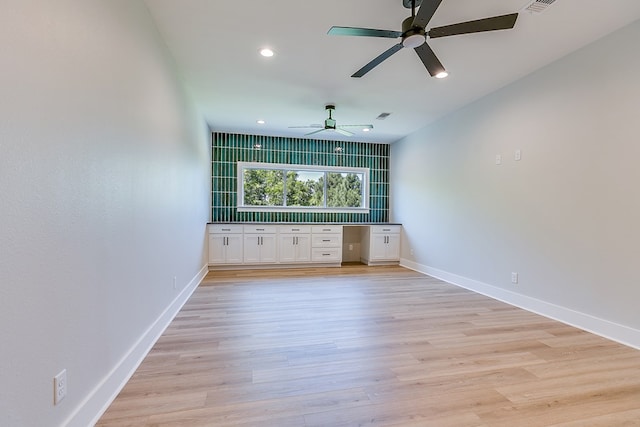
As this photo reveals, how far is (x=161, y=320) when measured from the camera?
2568 mm

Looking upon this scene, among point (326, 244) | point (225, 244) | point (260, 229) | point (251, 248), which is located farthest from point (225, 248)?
point (326, 244)

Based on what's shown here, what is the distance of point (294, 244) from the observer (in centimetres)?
566

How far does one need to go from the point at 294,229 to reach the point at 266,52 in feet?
11.1

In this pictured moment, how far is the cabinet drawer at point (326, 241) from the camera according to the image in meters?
5.77

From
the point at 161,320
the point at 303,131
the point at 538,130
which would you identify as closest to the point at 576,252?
the point at 538,130

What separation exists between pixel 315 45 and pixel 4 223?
8.42 feet

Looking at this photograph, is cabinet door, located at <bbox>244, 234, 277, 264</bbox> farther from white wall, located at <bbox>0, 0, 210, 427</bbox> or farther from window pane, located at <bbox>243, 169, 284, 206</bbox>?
white wall, located at <bbox>0, 0, 210, 427</bbox>

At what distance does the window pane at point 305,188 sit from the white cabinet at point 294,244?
781 millimetres

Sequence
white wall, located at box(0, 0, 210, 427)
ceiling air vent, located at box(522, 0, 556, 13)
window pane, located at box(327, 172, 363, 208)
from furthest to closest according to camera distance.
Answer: window pane, located at box(327, 172, 363, 208)
ceiling air vent, located at box(522, 0, 556, 13)
white wall, located at box(0, 0, 210, 427)

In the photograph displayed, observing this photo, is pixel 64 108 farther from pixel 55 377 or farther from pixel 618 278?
pixel 618 278

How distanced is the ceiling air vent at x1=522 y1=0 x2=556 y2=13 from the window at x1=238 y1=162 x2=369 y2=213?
4.35m

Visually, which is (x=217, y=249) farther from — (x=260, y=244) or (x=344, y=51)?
(x=344, y=51)

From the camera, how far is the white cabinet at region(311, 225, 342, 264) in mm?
5770

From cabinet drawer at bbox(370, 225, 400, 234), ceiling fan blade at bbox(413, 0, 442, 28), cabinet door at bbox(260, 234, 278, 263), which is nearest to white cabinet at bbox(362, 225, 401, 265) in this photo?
cabinet drawer at bbox(370, 225, 400, 234)
